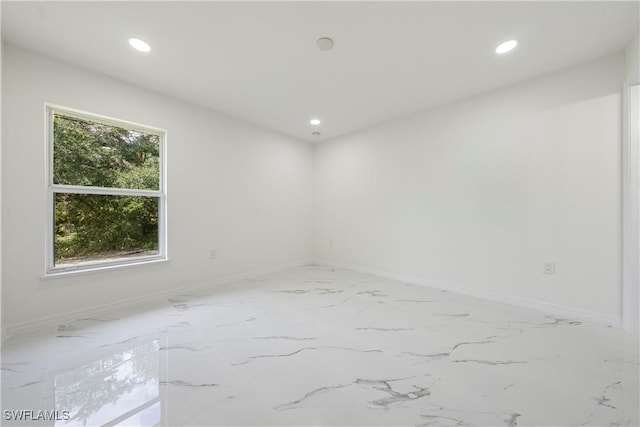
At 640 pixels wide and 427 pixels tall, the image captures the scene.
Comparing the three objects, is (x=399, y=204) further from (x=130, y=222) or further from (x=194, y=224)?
(x=130, y=222)

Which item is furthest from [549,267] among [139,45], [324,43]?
Answer: [139,45]

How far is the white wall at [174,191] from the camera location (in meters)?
2.16

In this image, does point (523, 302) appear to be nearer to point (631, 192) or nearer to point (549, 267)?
point (549, 267)

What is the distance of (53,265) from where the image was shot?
2375mm

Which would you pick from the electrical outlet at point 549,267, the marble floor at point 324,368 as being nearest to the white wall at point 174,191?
the marble floor at point 324,368

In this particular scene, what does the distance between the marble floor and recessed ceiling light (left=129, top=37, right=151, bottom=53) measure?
2.45 metres

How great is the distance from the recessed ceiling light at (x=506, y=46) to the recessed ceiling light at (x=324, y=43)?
4.80 feet

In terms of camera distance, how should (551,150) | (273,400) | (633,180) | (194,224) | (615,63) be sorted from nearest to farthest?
(273,400)
(633,180)
(615,63)
(551,150)
(194,224)

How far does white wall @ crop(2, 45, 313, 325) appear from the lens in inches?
84.9

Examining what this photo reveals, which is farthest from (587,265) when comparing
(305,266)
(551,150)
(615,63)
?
(305,266)

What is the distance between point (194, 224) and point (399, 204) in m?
2.93

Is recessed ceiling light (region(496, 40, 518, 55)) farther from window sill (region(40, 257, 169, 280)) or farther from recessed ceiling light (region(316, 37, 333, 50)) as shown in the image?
window sill (region(40, 257, 169, 280))

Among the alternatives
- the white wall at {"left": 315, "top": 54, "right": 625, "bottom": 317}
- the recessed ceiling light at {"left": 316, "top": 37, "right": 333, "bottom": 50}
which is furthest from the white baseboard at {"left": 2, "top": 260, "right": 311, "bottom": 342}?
the recessed ceiling light at {"left": 316, "top": 37, "right": 333, "bottom": 50}

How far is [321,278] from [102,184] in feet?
9.67
